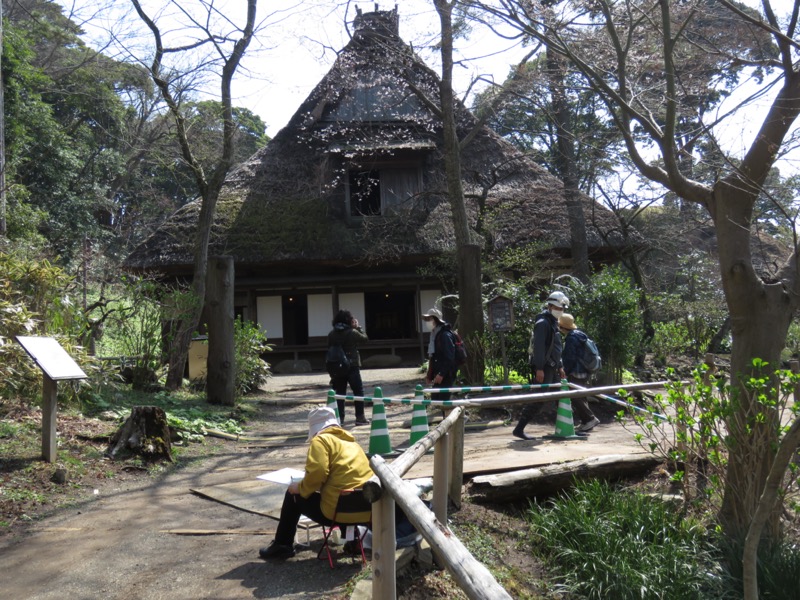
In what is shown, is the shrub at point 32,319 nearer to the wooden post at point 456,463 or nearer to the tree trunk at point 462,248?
the wooden post at point 456,463

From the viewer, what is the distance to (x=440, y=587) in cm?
411

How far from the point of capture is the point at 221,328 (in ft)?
37.7

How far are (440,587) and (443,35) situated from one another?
9.88m

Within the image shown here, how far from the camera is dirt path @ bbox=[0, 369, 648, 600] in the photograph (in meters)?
4.18

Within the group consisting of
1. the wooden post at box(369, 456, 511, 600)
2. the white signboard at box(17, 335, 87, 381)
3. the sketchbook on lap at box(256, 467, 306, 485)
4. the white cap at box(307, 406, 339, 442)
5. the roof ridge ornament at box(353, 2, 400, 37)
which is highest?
the roof ridge ornament at box(353, 2, 400, 37)

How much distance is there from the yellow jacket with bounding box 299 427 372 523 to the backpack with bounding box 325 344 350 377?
5287mm

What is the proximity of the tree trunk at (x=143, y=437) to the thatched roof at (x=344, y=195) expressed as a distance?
9.98m

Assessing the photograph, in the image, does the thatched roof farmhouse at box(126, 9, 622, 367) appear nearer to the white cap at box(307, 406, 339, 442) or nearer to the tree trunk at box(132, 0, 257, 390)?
the tree trunk at box(132, 0, 257, 390)

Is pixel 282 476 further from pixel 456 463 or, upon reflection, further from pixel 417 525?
pixel 417 525

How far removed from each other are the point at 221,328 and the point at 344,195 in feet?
30.2

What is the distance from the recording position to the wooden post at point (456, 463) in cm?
544

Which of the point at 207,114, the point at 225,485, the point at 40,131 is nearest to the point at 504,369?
the point at 225,485

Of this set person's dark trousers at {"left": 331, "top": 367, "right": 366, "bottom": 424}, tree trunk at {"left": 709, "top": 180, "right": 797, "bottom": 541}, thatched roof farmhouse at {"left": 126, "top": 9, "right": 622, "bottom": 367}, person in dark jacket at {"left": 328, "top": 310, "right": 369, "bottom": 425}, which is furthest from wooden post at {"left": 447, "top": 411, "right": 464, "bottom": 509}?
thatched roof farmhouse at {"left": 126, "top": 9, "right": 622, "bottom": 367}

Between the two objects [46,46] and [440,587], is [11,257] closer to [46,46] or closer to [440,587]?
[440,587]
